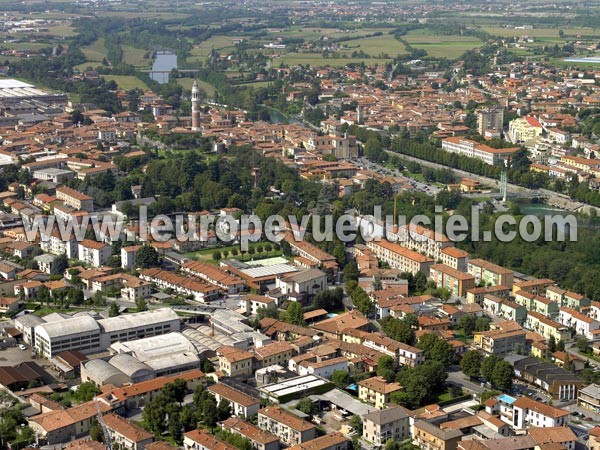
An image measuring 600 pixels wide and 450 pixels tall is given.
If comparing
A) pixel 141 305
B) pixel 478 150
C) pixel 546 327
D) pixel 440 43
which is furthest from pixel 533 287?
pixel 440 43

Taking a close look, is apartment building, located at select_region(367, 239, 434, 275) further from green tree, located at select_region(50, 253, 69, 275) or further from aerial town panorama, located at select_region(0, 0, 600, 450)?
green tree, located at select_region(50, 253, 69, 275)

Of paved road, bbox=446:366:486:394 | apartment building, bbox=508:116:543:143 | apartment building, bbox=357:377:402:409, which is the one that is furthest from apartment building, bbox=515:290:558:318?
apartment building, bbox=508:116:543:143

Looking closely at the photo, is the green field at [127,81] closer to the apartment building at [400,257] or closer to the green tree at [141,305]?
the apartment building at [400,257]

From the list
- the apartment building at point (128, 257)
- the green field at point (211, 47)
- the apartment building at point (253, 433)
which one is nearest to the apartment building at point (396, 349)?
the apartment building at point (253, 433)

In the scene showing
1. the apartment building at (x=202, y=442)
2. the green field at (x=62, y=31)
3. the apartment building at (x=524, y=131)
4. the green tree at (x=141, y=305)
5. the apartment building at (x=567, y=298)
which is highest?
the green field at (x=62, y=31)

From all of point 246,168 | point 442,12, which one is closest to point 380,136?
point 246,168

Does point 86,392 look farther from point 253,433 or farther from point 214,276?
point 214,276

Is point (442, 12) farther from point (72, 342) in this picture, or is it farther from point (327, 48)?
point (72, 342)
